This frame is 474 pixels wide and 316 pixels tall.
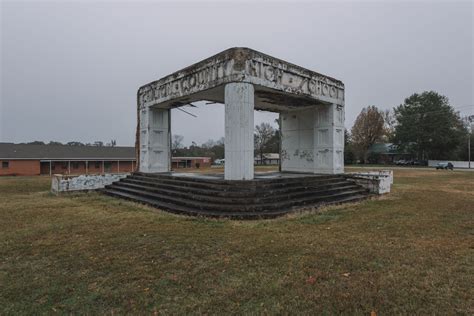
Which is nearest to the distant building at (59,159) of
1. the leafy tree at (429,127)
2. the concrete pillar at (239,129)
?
the concrete pillar at (239,129)

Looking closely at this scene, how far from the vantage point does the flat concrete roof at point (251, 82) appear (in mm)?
8414

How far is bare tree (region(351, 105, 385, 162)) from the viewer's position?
153 feet

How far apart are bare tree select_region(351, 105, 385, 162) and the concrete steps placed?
41.1m

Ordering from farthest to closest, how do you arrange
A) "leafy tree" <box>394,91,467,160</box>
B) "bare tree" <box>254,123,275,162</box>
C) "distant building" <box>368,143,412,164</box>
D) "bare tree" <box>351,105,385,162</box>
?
"bare tree" <box>254,123,275,162</box>
"distant building" <box>368,143,412,164</box>
"bare tree" <box>351,105,385,162</box>
"leafy tree" <box>394,91,467,160</box>

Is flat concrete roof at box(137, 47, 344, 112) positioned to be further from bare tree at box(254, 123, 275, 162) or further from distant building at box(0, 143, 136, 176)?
bare tree at box(254, 123, 275, 162)

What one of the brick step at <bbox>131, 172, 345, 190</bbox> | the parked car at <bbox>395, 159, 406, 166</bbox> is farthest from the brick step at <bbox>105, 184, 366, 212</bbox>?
the parked car at <bbox>395, 159, 406, 166</bbox>

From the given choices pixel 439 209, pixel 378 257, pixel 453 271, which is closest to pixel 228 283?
pixel 378 257

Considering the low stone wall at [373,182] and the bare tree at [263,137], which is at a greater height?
the bare tree at [263,137]

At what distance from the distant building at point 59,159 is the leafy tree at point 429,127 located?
4197cm

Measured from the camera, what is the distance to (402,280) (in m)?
3.18

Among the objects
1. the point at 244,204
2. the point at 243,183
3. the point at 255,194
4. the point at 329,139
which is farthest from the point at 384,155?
the point at 244,204

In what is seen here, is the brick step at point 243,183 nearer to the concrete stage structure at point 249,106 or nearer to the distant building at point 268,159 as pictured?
the concrete stage structure at point 249,106

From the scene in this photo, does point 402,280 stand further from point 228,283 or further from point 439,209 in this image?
point 439,209

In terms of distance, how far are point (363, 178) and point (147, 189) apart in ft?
27.5
